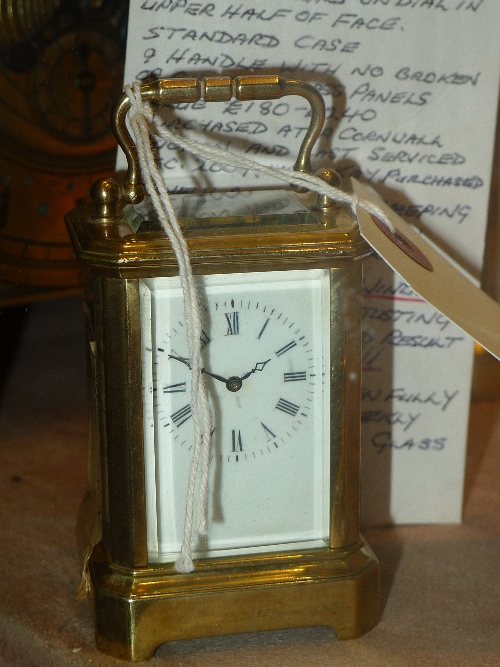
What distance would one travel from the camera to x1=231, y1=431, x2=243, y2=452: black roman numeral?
648mm

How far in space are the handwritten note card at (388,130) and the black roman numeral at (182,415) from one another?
232mm

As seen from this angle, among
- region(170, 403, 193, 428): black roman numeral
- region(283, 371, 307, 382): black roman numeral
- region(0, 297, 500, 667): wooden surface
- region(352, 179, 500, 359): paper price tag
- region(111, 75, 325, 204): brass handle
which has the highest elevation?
region(111, 75, 325, 204): brass handle

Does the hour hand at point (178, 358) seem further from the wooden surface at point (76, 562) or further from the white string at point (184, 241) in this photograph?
the wooden surface at point (76, 562)

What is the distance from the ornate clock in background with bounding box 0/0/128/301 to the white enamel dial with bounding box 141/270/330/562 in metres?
0.24

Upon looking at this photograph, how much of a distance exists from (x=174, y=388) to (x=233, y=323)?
59 mm

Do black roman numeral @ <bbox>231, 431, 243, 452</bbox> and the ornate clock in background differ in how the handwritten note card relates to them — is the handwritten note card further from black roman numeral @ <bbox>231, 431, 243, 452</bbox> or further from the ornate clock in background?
black roman numeral @ <bbox>231, 431, 243, 452</bbox>

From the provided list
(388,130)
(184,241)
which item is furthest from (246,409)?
(388,130)

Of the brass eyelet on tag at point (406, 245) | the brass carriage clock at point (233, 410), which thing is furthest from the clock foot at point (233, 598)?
the brass eyelet on tag at point (406, 245)

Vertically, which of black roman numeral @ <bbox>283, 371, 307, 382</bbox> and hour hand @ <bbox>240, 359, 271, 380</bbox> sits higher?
hour hand @ <bbox>240, 359, 271, 380</bbox>

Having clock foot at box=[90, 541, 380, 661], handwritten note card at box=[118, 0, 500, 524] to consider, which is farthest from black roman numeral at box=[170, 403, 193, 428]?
handwritten note card at box=[118, 0, 500, 524]

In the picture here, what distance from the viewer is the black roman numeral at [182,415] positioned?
64 centimetres

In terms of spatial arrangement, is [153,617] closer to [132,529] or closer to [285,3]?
[132,529]

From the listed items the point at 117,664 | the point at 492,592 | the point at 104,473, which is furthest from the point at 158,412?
the point at 492,592

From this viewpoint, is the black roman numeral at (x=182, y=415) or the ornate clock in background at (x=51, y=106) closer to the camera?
the black roman numeral at (x=182, y=415)
